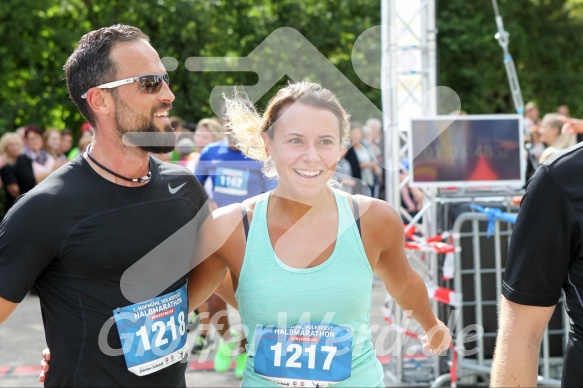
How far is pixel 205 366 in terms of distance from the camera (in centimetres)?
684

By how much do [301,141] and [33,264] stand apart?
3.17ft

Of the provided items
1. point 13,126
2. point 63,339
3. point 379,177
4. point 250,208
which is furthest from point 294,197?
point 13,126

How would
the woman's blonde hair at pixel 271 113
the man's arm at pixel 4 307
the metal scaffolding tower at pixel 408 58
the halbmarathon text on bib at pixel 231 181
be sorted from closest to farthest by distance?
1. the man's arm at pixel 4 307
2. the woman's blonde hair at pixel 271 113
3. the metal scaffolding tower at pixel 408 58
4. the halbmarathon text on bib at pixel 231 181

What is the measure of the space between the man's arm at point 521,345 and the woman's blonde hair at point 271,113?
1.04 meters

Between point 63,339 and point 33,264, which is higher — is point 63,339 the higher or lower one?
the lower one

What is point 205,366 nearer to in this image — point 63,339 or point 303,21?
point 63,339

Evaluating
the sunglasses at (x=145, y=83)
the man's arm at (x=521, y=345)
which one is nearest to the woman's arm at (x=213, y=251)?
the sunglasses at (x=145, y=83)

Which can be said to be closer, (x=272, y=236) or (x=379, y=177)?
(x=272, y=236)

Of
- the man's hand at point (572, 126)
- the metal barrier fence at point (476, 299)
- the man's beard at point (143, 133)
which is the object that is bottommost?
the metal barrier fence at point (476, 299)

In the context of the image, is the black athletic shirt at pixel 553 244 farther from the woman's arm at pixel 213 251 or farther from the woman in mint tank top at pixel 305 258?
the woman's arm at pixel 213 251

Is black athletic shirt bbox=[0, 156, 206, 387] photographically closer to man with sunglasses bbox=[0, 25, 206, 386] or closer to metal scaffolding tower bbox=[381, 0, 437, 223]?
man with sunglasses bbox=[0, 25, 206, 386]

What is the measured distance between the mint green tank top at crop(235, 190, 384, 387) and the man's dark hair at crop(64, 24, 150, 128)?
0.71 m

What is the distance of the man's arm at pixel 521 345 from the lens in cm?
229

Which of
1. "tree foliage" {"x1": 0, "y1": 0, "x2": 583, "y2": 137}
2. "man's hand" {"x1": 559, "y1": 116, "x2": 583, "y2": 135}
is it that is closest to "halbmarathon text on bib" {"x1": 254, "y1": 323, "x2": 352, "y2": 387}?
"man's hand" {"x1": 559, "y1": 116, "x2": 583, "y2": 135}
